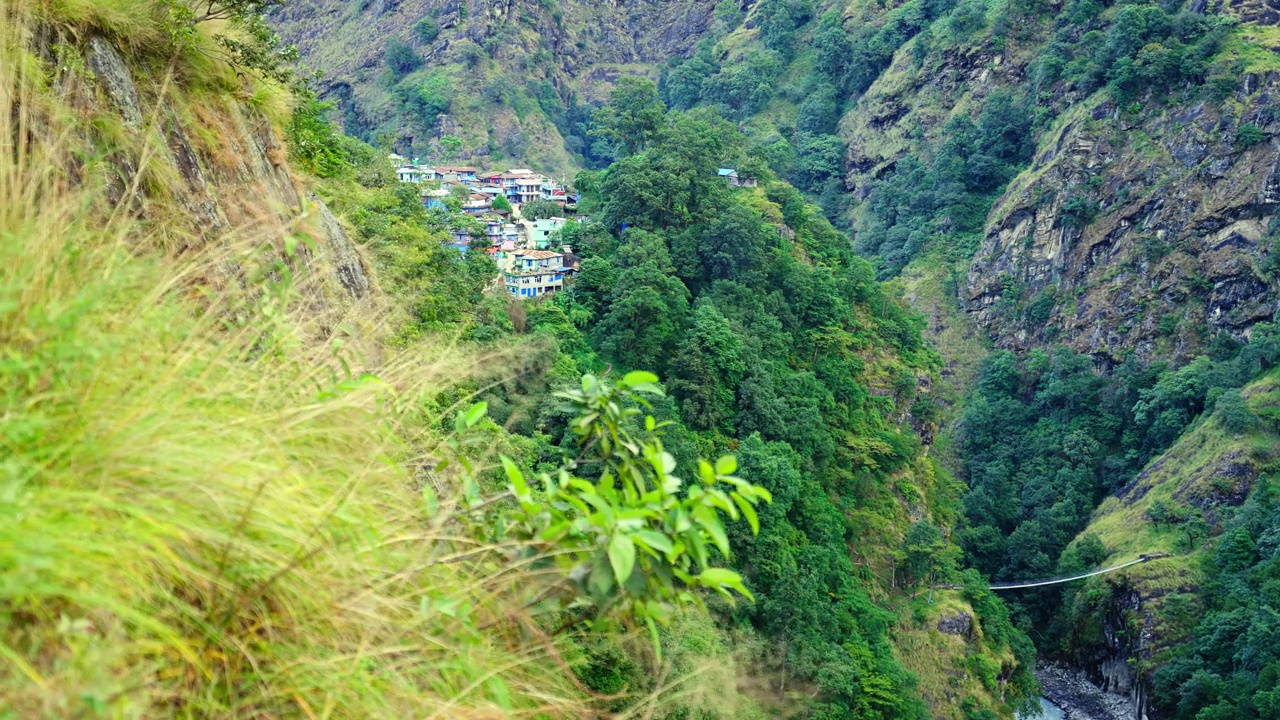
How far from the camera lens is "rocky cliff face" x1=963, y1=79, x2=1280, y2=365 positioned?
35.4 m

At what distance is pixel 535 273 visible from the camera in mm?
22719

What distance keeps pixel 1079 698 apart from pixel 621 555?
31.2 metres

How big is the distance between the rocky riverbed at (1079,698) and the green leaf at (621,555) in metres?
29.8

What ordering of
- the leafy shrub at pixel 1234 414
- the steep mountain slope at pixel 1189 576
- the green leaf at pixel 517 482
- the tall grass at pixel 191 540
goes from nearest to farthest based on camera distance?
the tall grass at pixel 191 540 < the green leaf at pixel 517 482 < the steep mountain slope at pixel 1189 576 < the leafy shrub at pixel 1234 414

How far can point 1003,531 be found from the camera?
3347 cm

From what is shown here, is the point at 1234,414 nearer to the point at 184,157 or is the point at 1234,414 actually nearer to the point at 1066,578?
the point at 1066,578

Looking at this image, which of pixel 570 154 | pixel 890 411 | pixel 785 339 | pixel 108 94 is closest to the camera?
pixel 108 94

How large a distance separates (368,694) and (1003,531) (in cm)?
3455

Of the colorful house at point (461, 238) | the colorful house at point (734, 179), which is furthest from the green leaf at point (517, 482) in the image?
the colorful house at point (734, 179)

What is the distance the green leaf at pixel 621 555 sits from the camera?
215 cm

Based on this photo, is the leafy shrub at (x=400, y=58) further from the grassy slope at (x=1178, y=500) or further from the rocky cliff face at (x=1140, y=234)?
the grassy slope at (x=1178, y=500)

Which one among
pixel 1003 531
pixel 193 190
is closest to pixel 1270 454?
pixel 1003 531

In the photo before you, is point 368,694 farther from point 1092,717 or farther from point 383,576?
point 1092,717

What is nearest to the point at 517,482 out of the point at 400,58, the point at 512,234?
the point at 512,234
